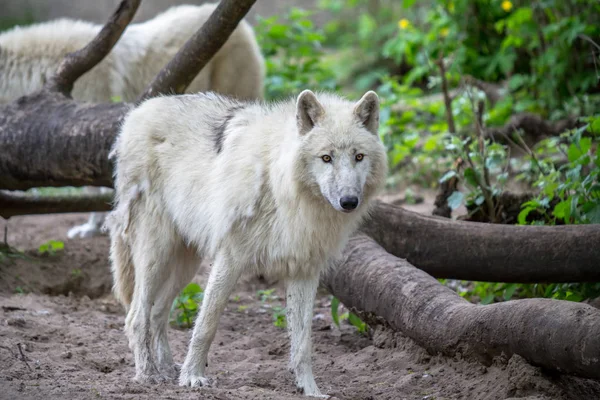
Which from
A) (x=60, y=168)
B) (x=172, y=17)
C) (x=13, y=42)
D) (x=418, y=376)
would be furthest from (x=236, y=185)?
(x=172, y=17)

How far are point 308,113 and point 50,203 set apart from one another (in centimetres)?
360

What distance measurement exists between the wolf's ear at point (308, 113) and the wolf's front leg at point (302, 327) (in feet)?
3.09

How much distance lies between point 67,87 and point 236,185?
3043 mm

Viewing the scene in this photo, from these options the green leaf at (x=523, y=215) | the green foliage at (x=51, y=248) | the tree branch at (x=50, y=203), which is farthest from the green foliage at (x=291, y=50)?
the green leaf at (x=523, y=215)

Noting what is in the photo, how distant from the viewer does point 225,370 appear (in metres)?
4.75

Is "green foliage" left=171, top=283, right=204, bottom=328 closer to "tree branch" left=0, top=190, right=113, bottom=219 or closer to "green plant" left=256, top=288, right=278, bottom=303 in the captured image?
"green plant" left=256, top=288, right=278, bottom=303

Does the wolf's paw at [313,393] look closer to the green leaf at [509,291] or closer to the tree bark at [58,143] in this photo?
the green leaf at [509,291]

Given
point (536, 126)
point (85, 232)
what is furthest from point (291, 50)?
point (85, 232)

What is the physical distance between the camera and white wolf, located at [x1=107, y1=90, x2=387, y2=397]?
4.18 meters

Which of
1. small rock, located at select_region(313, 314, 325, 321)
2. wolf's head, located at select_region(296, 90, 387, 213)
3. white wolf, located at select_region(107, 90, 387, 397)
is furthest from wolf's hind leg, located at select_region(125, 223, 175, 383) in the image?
small rock, located at select_region(313, 314, 325, 321)

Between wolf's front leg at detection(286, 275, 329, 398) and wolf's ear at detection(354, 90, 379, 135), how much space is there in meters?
0.99

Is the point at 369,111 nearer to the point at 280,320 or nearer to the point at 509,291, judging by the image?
the point at 509,291

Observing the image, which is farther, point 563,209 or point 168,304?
point 563,209

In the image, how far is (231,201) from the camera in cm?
429
